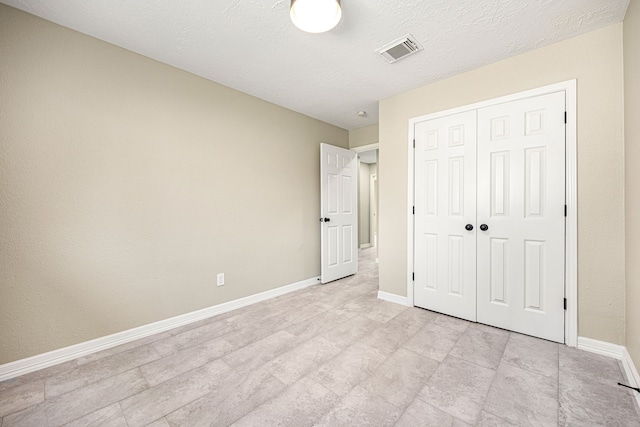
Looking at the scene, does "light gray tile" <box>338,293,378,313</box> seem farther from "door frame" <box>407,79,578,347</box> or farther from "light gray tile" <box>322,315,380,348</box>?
"door frame" <box>407,79,578,347</box>

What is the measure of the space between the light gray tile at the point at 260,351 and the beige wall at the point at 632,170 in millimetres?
2339

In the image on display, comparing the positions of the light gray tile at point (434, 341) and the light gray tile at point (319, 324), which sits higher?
the light gray tile at point (319, 324)

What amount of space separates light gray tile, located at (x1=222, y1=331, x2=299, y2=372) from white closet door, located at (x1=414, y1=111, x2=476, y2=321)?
1582mm

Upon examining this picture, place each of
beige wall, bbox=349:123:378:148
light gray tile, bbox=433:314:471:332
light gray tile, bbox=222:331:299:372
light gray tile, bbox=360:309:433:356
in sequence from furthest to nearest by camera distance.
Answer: beige wall, bbox=349:123:378:148 → light gray tile, bbox=433:314:471:332 → light gray tile, bbox=360:309:433:356 → light gray tile, bbox=222:331:299:372

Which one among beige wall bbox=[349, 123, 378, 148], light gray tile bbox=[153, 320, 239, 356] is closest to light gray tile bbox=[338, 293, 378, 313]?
light gray tile bbox=[153, 320, 239, 356]

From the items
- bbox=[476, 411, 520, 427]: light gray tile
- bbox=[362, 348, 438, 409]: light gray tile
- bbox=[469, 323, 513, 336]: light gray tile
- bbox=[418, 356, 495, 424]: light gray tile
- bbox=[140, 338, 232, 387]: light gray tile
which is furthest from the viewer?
bbox=[469, 323, 513, 336]: light gray tile

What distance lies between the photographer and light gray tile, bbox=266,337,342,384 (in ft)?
5.81

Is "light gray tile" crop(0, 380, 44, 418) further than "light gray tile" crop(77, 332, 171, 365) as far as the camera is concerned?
No

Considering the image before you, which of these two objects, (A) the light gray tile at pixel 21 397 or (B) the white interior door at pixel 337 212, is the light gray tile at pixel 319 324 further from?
(A) the light gray tile at pixel 21 397

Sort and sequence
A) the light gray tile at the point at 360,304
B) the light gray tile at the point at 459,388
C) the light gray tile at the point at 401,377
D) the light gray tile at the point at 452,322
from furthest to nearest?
the light gray tile at the point at 360,304 < the light gray tile at the point at 452,322 < the light gray tile at the point at 401,377 < the light gray tile at the point at 459,388

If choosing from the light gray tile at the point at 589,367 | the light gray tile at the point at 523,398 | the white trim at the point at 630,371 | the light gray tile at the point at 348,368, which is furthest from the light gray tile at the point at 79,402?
the white trim at the point at 630,371

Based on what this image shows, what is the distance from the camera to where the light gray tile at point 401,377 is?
156 cm

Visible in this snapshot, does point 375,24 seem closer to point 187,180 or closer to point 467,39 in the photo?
point 467,39

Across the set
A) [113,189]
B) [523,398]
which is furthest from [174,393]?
[523,398]
